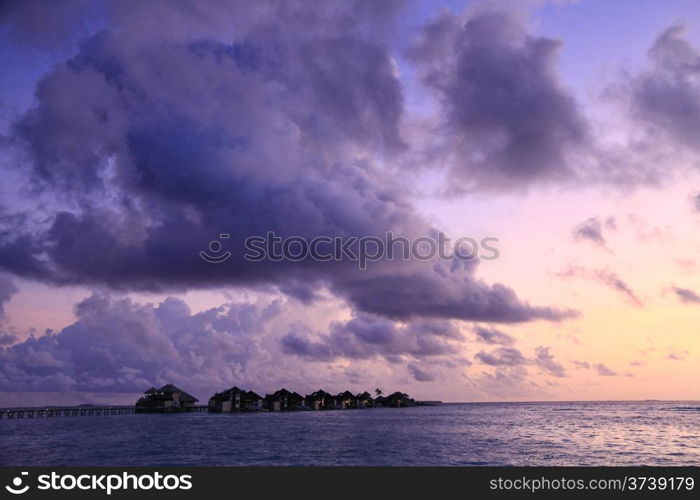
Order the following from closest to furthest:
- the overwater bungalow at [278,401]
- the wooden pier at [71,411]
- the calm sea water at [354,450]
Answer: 1. the calm sea water at [354,450]
2. the wooden pier at [71,411]
3. the overwater bungalow at [278,401]

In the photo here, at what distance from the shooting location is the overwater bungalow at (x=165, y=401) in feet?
539

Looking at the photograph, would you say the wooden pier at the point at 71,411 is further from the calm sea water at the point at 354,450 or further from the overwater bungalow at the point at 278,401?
the calm sea water at the point at 354,450

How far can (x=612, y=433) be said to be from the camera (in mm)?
82250

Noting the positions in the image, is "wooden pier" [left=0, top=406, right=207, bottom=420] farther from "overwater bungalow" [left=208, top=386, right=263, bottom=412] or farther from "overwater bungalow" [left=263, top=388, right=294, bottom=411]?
"overwater bungalow" [left=263, top=388, right=294, bottom=411]

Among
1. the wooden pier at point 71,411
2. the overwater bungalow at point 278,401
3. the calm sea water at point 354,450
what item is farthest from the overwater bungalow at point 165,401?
the calm sea water at point 354,450

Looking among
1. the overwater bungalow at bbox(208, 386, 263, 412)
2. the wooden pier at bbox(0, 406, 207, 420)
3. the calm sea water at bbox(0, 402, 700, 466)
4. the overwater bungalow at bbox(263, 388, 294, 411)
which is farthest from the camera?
the overwater bungalow at bbox(263, 388, 294, 411)

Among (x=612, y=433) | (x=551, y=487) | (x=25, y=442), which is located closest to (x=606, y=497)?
(x=551, y=487)

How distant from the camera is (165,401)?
165 m

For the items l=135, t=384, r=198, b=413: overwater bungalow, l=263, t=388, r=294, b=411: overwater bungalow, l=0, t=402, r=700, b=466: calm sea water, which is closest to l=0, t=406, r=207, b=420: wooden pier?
l=135, t=384, r=198, b=413: overwater bungalow

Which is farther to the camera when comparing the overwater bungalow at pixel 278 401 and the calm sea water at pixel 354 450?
the overwater bungalow at pixel 278 401

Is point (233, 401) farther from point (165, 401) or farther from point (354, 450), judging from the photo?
point (354, 450)

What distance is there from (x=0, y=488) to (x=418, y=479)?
22.6m

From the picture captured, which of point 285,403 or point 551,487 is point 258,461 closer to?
point 551,487

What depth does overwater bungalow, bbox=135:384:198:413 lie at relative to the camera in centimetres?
16425
